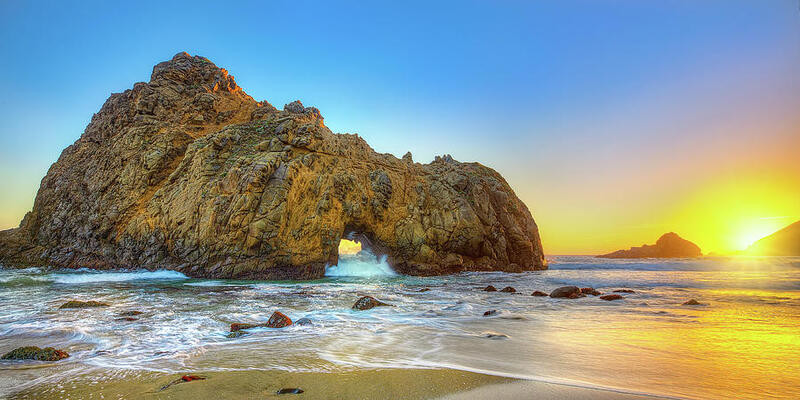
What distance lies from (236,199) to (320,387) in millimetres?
21368

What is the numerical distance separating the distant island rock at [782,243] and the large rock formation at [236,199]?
93244 mm

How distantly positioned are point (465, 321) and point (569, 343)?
8.56ft

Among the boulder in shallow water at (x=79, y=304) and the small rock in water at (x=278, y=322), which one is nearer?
the small rock in water at (x=278, y=322)

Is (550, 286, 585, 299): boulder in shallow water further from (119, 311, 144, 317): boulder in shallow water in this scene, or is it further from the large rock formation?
the large rock formation

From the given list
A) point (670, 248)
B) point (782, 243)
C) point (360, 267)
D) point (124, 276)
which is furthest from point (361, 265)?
point (782, 243)

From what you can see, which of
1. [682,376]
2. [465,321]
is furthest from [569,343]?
[465,321]

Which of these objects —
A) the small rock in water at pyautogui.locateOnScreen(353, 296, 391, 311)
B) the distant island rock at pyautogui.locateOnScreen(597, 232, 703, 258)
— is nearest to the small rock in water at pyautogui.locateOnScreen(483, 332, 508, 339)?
the small rock in water at pyautogui.locateOnScreen(353, 296, 391, 311)

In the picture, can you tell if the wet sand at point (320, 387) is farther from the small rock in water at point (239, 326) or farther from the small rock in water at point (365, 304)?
the small rock in water at point (365, 304)

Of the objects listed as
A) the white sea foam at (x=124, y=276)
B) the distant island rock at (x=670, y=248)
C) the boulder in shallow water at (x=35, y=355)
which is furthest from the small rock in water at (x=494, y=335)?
the distant island rock at (x=670, y=248)

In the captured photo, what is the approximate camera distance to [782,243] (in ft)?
278

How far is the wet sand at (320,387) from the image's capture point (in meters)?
2.99

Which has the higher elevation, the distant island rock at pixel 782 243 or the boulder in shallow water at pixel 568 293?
the distant island rock at pixel 782 243

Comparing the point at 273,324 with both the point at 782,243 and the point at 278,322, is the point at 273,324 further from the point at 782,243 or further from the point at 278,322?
the point at 782,243

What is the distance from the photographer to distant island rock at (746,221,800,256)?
81.2 m
